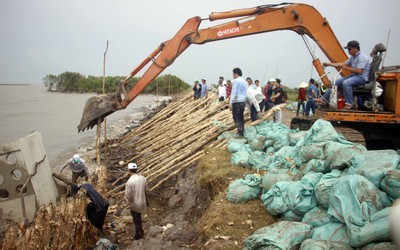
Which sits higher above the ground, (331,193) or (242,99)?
(242,99)

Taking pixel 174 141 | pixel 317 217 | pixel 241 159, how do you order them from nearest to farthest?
pixel 317 217
pixel 241 159
pixel 174 141

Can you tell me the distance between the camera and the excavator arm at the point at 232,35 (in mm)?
7115

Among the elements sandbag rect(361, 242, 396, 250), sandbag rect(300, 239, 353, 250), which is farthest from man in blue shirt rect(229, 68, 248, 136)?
sandbag rect(361, 242, 396, 250)

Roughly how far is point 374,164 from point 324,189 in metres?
0.63

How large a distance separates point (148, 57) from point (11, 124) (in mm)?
17474

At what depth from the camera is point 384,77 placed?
20.1 feet

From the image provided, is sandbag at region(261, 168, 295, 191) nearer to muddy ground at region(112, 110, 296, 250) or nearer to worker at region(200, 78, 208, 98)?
muddy ground at region(112, 110, 296, 250)

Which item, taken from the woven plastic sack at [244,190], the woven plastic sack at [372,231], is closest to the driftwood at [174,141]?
the woven plastic sack at [244,190]

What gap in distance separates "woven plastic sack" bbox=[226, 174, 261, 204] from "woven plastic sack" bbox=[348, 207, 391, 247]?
6.57 ft

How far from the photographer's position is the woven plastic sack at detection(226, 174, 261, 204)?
15.6 ft

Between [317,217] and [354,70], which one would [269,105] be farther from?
[317,217]

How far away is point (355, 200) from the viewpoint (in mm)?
3051

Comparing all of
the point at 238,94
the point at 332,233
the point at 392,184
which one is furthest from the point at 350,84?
the point at 332,233

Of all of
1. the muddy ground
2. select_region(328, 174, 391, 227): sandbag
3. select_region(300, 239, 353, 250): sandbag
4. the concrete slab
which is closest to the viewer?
select_region(300, 239, 353, 250): sandbag
